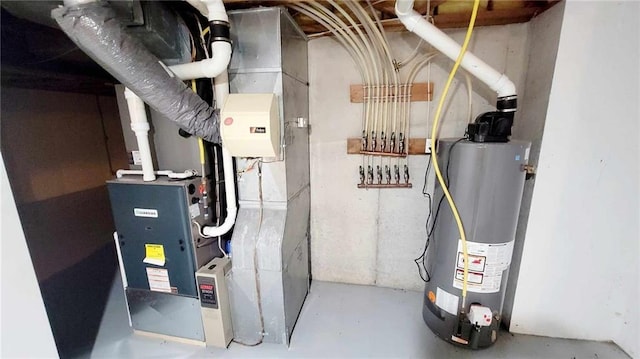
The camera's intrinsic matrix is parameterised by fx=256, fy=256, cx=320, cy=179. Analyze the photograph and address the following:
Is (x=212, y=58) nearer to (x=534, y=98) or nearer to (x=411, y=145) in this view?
(x=411, y=145)

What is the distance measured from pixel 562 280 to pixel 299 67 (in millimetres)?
2203

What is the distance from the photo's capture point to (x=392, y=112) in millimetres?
1926

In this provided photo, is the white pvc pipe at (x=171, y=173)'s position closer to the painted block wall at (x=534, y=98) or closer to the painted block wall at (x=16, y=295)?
the painted block wall at (x=16, y=295)

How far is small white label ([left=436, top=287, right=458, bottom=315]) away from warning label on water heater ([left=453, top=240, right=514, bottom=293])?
12 centimetres

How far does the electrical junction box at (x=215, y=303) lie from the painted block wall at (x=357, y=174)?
0.88 meters

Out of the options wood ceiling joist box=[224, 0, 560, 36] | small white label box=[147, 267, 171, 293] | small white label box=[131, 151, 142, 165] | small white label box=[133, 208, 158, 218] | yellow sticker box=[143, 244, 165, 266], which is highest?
wood ceiling joist box=[224, 0, 560, 36]

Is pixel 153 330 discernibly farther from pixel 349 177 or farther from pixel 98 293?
pixel 349 177

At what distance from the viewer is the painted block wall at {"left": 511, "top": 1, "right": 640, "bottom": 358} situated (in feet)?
4.41

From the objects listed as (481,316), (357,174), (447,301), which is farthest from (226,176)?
(481,316)

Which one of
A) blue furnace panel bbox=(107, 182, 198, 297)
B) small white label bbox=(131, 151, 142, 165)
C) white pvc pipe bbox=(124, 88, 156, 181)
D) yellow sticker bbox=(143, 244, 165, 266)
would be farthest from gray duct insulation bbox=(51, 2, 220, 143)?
yellow sticker bbox=(143, 244, 165, 266)

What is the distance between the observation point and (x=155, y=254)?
1.59m

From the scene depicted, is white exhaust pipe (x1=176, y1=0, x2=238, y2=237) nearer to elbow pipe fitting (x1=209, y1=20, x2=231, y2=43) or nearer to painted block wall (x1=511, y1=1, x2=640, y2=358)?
elbow pipe fitting (x1=209, y1=20, x2=231, y2=43)

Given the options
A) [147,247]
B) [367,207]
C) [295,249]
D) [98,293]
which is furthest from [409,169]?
[98,293]

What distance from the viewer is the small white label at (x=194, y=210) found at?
1.53m
